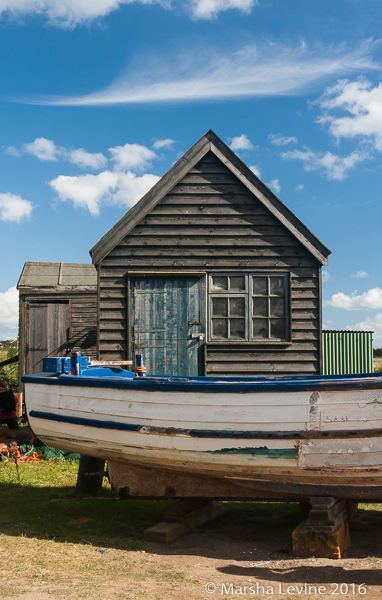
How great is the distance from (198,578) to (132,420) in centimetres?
148

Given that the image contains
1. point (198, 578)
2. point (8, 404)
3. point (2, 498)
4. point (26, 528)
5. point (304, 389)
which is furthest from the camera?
point (8, 404)

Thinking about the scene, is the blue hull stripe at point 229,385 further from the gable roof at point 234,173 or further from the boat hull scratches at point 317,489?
the gable roof at point 234,173

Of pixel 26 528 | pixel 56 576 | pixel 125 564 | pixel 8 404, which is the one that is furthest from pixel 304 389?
pixel 8 404

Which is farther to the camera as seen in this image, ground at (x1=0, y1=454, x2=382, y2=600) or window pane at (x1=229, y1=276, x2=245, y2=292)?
window pane at (x1=229, y1=276, x2=245, y2=292)

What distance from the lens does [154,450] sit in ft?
15.5

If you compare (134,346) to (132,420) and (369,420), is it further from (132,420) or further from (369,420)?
(369,420)

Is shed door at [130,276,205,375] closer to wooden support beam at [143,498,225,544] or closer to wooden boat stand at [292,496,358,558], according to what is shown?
wooden support beam at [143,498,225,544]

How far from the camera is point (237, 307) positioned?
8.53 m

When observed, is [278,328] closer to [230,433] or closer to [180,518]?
[180,518]

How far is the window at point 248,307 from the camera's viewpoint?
8.50 metres

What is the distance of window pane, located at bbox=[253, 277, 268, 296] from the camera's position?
856 cm

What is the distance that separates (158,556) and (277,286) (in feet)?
17.1

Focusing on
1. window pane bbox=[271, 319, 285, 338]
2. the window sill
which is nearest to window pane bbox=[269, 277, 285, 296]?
window pane bbox=[271, 319, 285, 338]

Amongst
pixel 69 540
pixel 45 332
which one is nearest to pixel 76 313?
pixel 45 332
